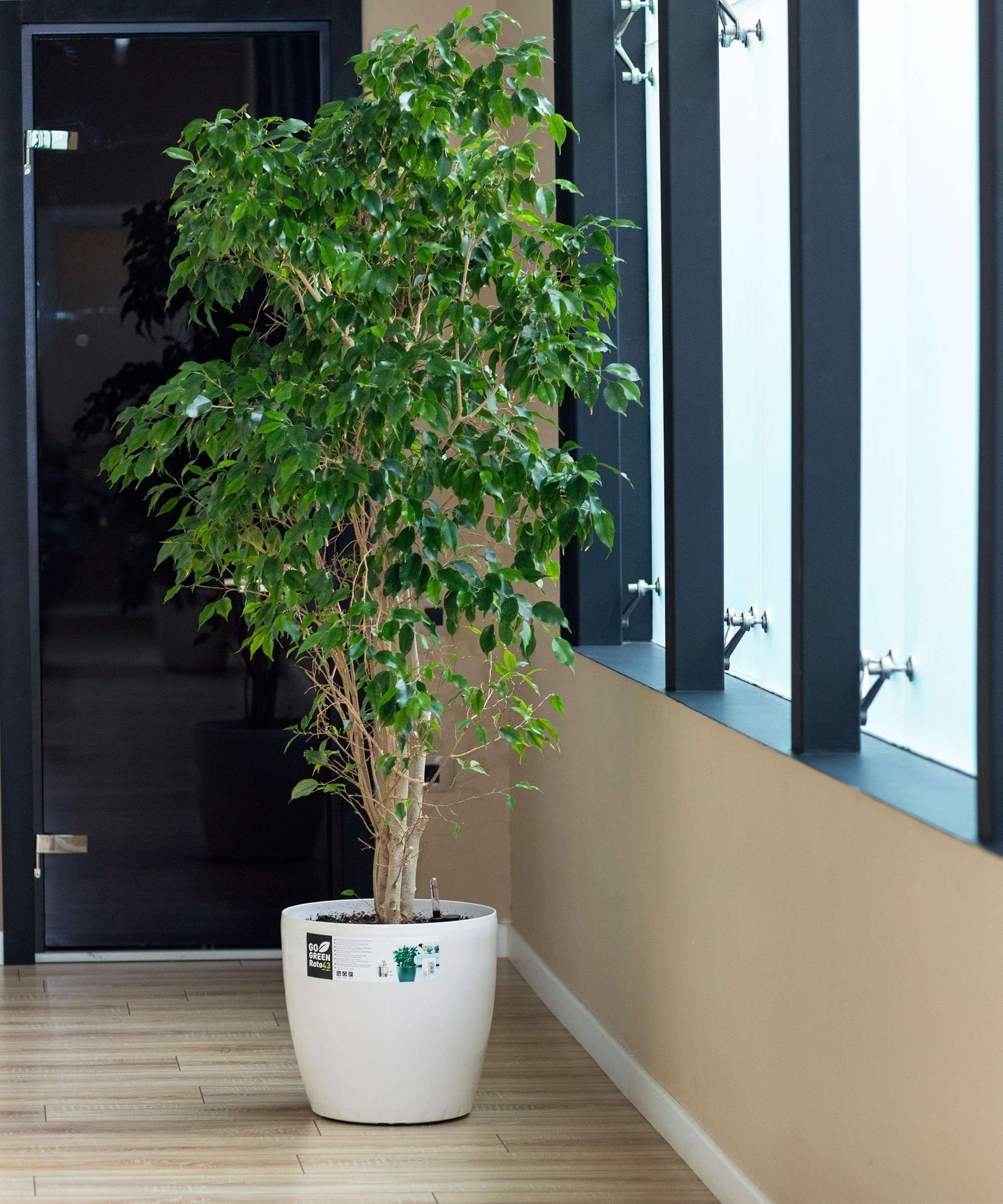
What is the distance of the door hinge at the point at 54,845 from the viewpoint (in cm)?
410

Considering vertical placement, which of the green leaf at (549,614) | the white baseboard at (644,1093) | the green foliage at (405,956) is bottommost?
the white baseboard at (644,1093)

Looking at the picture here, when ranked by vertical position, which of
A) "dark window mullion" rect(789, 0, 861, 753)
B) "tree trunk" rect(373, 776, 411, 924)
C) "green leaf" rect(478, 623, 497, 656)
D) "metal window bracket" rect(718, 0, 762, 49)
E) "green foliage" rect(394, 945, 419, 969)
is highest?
"metal window bracket" rect(718, 0, 762, 49)

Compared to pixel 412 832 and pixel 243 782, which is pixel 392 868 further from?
pixel 243 782

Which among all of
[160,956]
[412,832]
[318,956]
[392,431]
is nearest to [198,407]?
[392,431]

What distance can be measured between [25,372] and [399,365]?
1911 mm

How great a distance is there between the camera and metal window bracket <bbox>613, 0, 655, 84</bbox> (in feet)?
10.7

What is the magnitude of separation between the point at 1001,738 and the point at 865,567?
67 cm

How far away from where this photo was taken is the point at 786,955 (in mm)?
2215

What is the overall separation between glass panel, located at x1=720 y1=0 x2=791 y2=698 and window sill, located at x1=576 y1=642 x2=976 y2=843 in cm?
8

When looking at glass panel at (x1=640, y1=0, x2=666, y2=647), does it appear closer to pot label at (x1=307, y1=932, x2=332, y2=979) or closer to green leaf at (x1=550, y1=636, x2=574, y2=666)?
green leaf at (x1=550, y1=636, x2=574, y2=666)

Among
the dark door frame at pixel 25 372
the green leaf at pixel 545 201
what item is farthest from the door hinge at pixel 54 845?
the green leaf at pixel 545 201

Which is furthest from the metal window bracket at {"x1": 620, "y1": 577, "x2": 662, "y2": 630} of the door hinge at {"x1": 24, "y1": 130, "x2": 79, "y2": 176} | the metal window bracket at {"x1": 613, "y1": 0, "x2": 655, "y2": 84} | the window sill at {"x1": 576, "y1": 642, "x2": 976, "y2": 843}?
the door hinge at {"x1": 24, "y1": 130, "x2": 79, "y2": 176}

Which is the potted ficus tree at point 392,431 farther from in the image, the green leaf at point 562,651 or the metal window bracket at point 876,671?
the metal window bracket at point 876,671

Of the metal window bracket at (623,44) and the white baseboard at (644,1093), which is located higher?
the metal window bracket at (623,44)
